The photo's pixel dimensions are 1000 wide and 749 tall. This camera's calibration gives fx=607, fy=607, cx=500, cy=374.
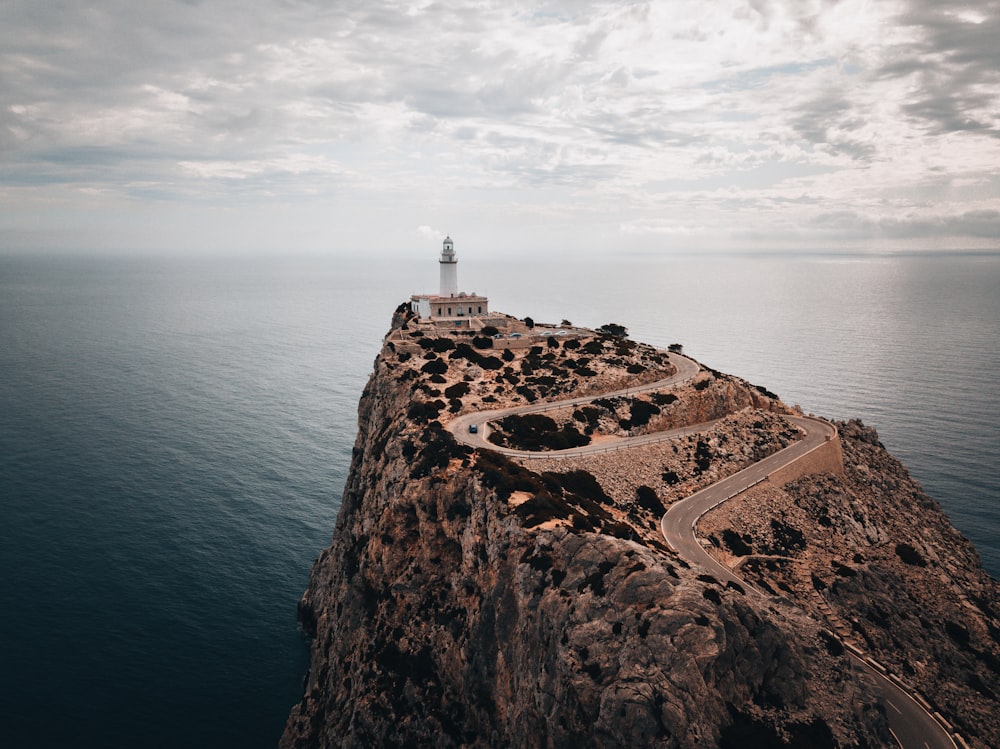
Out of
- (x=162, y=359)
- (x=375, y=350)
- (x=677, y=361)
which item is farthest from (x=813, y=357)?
(x=162, y=359)

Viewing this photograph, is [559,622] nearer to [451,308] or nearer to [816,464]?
[816,464]

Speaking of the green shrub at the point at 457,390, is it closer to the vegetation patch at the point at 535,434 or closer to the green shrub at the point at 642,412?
the vegetation patch at the point at 535,434

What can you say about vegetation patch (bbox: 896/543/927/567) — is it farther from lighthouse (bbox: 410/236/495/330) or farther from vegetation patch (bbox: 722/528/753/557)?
lighthouse (bbox: 410/236/495/330)

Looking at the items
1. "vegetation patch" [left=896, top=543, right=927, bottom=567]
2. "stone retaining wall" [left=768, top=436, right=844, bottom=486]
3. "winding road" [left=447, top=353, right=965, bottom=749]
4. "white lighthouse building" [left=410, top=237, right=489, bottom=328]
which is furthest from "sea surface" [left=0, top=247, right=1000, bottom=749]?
"white lighthouse building" [left=410, top=237, right=489, bottom=328]

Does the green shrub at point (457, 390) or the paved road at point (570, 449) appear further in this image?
the green shrub at point (457, 390)

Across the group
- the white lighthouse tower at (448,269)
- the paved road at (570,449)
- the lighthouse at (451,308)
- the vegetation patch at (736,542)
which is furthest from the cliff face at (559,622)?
the white lighthouse tower at (448,269)

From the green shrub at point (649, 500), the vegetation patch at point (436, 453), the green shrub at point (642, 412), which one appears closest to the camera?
the vegetation patch at point (436, 453)

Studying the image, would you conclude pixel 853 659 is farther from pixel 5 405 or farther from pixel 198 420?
pixel 5 405

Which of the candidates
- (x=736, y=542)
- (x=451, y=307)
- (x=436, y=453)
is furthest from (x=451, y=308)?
(x=736, y=542)
